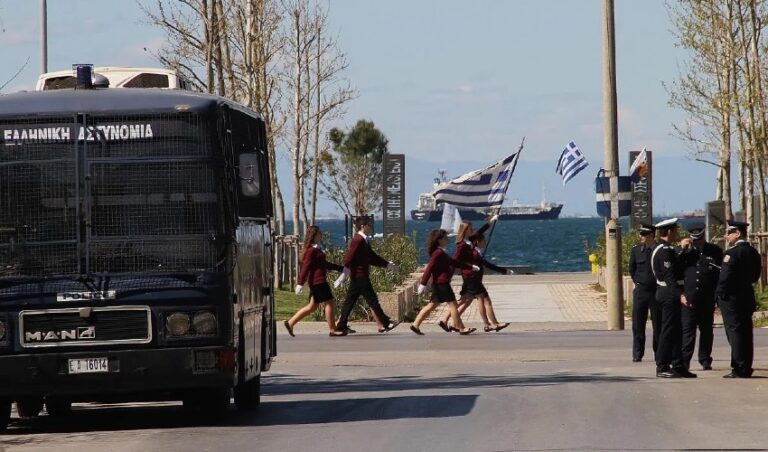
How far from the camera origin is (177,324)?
47.6ft

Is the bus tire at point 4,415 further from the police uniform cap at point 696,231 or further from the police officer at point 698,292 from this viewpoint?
the police uniform cap at point 696,231

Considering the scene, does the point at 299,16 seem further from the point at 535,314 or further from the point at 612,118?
the point at 612,118

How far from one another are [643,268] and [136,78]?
257 inches


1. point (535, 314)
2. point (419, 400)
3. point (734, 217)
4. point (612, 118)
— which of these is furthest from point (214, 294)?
point (734, 217)

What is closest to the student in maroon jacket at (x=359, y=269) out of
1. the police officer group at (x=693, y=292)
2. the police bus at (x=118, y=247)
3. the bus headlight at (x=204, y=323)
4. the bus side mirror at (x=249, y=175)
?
the police officer group at (x=693, y=292)

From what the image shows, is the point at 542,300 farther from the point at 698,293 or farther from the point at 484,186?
the point at 698,293

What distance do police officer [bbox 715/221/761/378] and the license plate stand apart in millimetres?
8177

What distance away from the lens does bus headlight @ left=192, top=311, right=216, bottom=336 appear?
14547 millimetres

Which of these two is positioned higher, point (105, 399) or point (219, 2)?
point (219, 2)

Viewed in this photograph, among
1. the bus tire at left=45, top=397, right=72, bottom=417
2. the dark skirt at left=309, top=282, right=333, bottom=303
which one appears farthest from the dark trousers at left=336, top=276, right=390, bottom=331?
the bus tire at left=45, top=397, right=72, bottom=417

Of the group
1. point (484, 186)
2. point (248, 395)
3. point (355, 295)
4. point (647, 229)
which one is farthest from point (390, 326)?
point (484, 186)

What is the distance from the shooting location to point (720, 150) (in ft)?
152

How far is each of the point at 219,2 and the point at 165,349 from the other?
23182mm

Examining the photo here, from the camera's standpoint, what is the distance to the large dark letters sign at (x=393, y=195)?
56.6m
